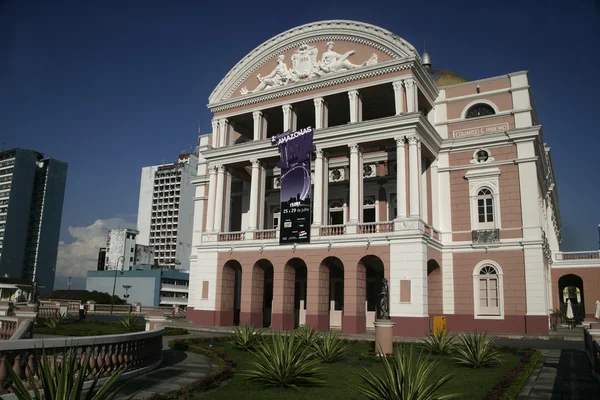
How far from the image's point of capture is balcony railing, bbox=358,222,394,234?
28578 millimetres

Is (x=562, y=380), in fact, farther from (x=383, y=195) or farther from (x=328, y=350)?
(x=383, y=195)

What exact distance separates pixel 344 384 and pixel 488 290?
65.5 ft

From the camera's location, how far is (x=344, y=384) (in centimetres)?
1237

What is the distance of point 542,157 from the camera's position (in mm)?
33562

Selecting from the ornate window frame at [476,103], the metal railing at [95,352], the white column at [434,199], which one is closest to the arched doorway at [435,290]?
the white column at [434,199]

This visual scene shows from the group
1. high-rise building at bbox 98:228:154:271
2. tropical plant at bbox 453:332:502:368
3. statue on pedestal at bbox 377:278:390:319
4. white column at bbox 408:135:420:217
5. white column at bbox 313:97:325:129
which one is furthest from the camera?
high-rise building at bbox 98:228:154:271

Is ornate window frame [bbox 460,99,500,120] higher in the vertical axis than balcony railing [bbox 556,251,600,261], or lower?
higher

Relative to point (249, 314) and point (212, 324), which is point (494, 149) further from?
point (212, 324)

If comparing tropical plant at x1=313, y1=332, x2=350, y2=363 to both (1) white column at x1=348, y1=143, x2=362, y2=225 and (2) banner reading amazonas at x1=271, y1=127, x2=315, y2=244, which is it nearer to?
(1) white column at x1=348, y1=143, x2=362, y2=225

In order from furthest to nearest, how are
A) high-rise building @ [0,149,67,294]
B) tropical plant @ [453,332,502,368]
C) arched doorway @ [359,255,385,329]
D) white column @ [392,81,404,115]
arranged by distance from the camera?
1. high-rise building @ [0,149,67,294]
2. arched doorway @ [359,255,385,329]
3. white column @ [392,81,404,115]
4. tropical plant @ [453,332,502,368]

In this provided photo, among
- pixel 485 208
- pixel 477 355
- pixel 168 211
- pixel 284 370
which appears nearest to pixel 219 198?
pixel 485 208

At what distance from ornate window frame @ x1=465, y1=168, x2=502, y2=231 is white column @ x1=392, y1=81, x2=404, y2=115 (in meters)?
6.09

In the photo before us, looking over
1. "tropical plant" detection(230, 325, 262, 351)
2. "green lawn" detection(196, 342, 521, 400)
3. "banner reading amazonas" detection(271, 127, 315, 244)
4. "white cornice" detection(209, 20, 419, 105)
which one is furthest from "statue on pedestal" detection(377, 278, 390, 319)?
"white cornice" detection(209, 20, 419, 105)

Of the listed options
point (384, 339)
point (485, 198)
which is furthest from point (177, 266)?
point (384, 339)
